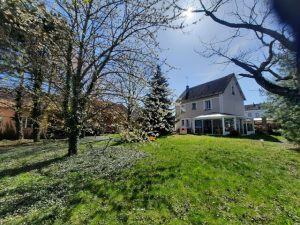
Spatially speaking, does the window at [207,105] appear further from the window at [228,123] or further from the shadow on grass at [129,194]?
the shadow on grass at [129,194]

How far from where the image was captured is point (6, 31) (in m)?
6.24

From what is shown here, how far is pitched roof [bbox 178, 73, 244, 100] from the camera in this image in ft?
104

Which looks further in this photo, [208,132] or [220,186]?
[208,132]

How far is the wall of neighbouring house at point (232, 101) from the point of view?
31.3 metres

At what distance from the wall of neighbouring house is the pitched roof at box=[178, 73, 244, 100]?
0.70 m

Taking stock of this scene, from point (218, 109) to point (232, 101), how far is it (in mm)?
2985

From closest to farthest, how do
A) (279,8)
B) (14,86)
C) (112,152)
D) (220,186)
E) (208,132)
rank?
(279,8) < (220,186) < (14,86) < (112,152) < (208,132)

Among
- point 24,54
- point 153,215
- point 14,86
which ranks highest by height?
point 24,54

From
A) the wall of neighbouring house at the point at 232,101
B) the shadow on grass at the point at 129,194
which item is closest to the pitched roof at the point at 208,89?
the wall of neighbouring house at the point at 232,101

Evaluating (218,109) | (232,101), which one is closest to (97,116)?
(218,109)

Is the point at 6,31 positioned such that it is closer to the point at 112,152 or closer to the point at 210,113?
the point at 112,152

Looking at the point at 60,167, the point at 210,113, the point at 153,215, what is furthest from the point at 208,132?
the point at 153,215

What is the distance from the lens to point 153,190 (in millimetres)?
6309

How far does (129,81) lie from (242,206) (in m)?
6.06
